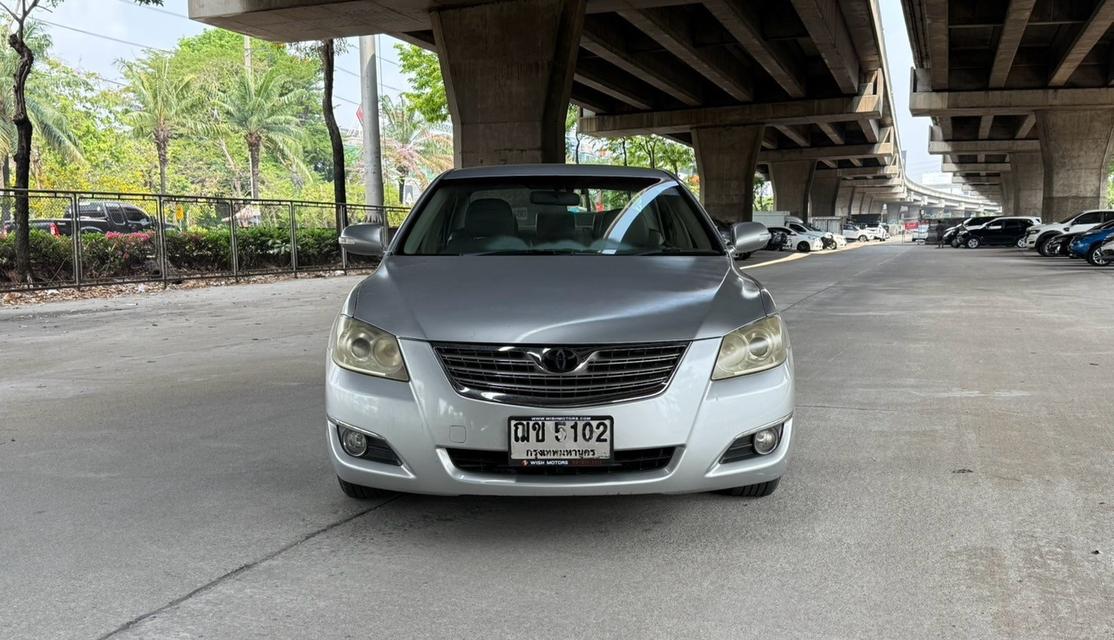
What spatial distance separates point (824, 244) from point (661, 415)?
48.6 meters

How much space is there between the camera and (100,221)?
19203 mm

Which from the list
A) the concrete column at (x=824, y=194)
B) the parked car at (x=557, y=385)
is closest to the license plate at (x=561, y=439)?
the parked car at (x=557, y=385)

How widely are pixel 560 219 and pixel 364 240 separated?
1.17m

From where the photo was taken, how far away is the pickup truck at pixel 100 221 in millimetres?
18141

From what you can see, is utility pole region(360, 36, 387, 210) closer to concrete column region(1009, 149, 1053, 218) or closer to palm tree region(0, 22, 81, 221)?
→ palm tree region(0, 22, 81, 221)

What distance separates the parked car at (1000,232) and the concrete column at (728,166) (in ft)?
36.5

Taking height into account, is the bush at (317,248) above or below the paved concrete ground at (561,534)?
above

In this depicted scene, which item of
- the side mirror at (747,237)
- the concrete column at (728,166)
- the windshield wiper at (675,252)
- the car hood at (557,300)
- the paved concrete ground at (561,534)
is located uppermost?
the concrete column at (728,166)

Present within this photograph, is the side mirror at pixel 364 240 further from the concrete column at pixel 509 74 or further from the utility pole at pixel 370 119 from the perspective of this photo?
the utility pole at pixel 370 119

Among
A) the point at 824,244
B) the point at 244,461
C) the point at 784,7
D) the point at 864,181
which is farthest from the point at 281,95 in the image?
the point at 864,181

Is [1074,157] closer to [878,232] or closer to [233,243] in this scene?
[233,243]

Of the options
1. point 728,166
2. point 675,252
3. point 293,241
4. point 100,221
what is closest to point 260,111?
point 728,166

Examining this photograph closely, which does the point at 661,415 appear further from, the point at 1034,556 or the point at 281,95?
the point at 281,95

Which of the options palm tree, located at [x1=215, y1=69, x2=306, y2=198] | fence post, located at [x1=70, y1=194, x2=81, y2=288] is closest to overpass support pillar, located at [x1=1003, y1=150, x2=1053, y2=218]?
palm tree, located at [x1=215, y1=69, x2=306, y2=198]
